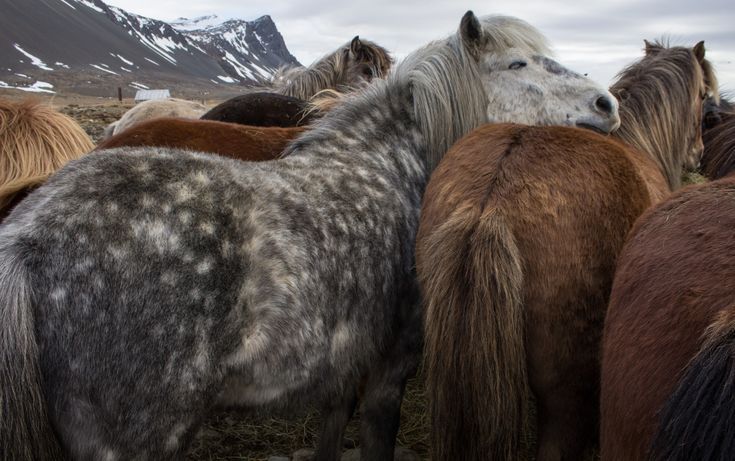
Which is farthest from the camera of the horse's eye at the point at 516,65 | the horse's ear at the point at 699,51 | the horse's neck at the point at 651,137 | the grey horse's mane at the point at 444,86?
the horse's ear at the point at 699,51

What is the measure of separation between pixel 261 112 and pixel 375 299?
122 inches

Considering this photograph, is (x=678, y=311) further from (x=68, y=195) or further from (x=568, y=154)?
(x=68, y=195)

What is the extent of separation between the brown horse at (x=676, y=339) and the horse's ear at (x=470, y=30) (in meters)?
1.92

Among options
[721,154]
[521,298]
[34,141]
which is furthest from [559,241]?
[34,141]

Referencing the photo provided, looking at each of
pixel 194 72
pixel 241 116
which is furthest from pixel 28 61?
pixel 241 116

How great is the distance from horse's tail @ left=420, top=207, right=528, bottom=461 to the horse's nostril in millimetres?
1692

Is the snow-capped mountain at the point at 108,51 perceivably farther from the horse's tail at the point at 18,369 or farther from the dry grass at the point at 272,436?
the horse's tail at the point at 18,369

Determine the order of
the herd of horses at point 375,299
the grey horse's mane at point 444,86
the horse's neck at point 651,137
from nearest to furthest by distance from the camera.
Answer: the herd of horses at point 375,299, the grey horse's mane at point 444,86, the horse's neck at point 651,137

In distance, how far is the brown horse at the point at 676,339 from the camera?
1.15 m

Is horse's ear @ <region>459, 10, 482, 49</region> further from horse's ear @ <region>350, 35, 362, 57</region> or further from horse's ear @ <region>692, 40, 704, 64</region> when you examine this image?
horse's ear @ <region>350, 35, 362, 57</region>

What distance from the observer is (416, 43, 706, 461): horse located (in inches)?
79.6

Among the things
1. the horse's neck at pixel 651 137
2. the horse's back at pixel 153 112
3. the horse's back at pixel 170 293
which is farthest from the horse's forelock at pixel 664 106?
the horse's back at pixel 153 112

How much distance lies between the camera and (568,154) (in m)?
2.35

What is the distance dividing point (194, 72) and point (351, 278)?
438ft
